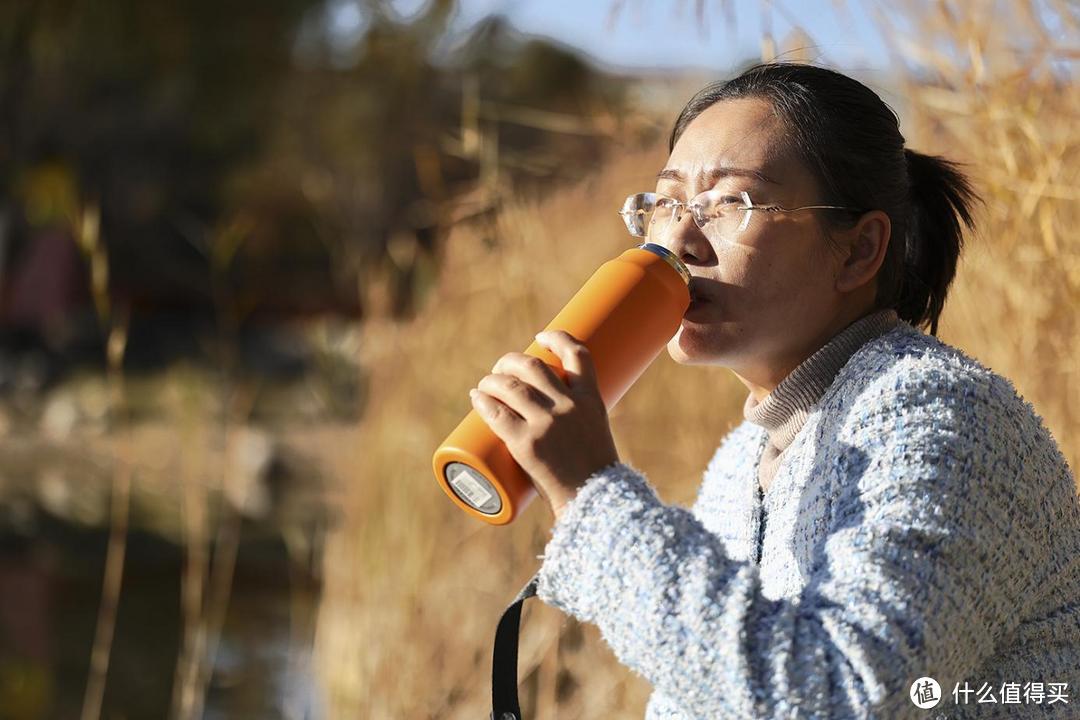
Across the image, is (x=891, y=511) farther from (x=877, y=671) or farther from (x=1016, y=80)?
(x=1016, y=80)

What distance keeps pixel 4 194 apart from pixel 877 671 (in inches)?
629

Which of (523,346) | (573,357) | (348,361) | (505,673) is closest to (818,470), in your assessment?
(573,357)

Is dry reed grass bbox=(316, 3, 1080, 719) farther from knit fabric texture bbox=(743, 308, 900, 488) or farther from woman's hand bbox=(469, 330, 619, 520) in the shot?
woman's hand bbox=(469, 330, 619, 520)

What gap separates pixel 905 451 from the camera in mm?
991

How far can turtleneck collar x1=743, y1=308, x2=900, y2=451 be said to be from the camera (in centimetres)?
121

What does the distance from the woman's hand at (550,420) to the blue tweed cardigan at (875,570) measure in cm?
2

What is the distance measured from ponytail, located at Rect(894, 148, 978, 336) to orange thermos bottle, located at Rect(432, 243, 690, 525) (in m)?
0.34

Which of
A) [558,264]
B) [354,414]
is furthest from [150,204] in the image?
[558,264]

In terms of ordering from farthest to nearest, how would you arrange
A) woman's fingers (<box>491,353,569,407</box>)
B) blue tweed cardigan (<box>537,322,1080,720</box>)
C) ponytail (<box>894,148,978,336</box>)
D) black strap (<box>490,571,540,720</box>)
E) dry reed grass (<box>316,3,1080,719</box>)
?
dry reed grass (<box>316,3,1080,719</box>) → ponytail (<box>894,148,978,336</box>) → black strap (<box>490,571,540,720</box>) → woman's fingers (<box>491,353,569,407</box>) → blue tweed cardigan (<box>537,322,1080,720</box>)

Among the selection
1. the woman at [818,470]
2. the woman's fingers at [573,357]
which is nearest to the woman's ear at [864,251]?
the woman at [818,470]

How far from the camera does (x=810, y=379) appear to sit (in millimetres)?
1209

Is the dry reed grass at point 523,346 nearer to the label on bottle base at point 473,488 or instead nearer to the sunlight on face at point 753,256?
the sunlight on face at point 753,256

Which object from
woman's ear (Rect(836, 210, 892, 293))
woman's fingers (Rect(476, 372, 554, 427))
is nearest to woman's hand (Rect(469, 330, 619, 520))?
woman's fingers (Rect(476, 372, 554, 427))

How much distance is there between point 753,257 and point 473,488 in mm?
353
